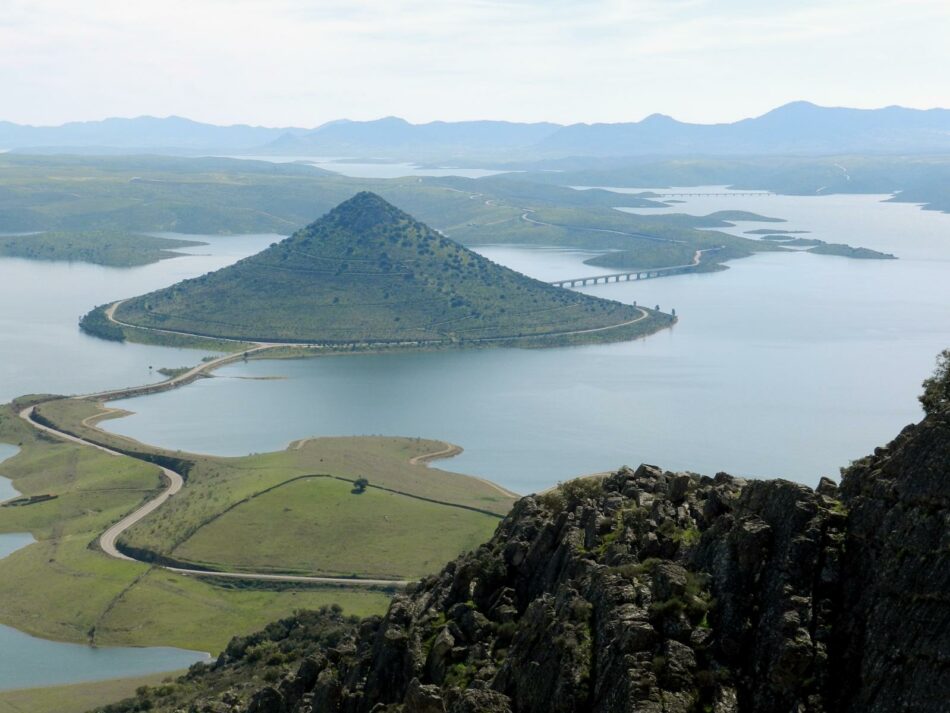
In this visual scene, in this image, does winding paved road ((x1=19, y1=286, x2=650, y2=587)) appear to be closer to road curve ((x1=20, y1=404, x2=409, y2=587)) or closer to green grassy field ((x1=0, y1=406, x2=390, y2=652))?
road curve ((x1=20, y1=404, x2=409, y2=587))

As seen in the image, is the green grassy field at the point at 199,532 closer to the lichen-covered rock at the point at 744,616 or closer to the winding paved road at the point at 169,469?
the winding paved road at the point at 169,469

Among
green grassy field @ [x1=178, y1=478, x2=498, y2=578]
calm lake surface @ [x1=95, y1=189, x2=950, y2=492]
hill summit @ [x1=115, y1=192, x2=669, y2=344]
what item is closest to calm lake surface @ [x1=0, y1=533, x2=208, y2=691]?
green grassy field @ [x1=178, y1=478, x2=498, y2=578]

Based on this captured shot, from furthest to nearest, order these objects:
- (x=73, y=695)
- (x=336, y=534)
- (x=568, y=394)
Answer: (x=568, y=394) → (x=336, y=534) → (x=73, y=695)

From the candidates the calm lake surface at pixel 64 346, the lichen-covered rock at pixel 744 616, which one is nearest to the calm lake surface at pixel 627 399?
the calm lake surface at pixel 64 346

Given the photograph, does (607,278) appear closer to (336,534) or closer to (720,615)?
(336,534)

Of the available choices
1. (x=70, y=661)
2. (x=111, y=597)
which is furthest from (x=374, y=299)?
(x=70, y=661)

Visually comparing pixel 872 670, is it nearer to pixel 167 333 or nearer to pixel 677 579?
pixel 677 579
